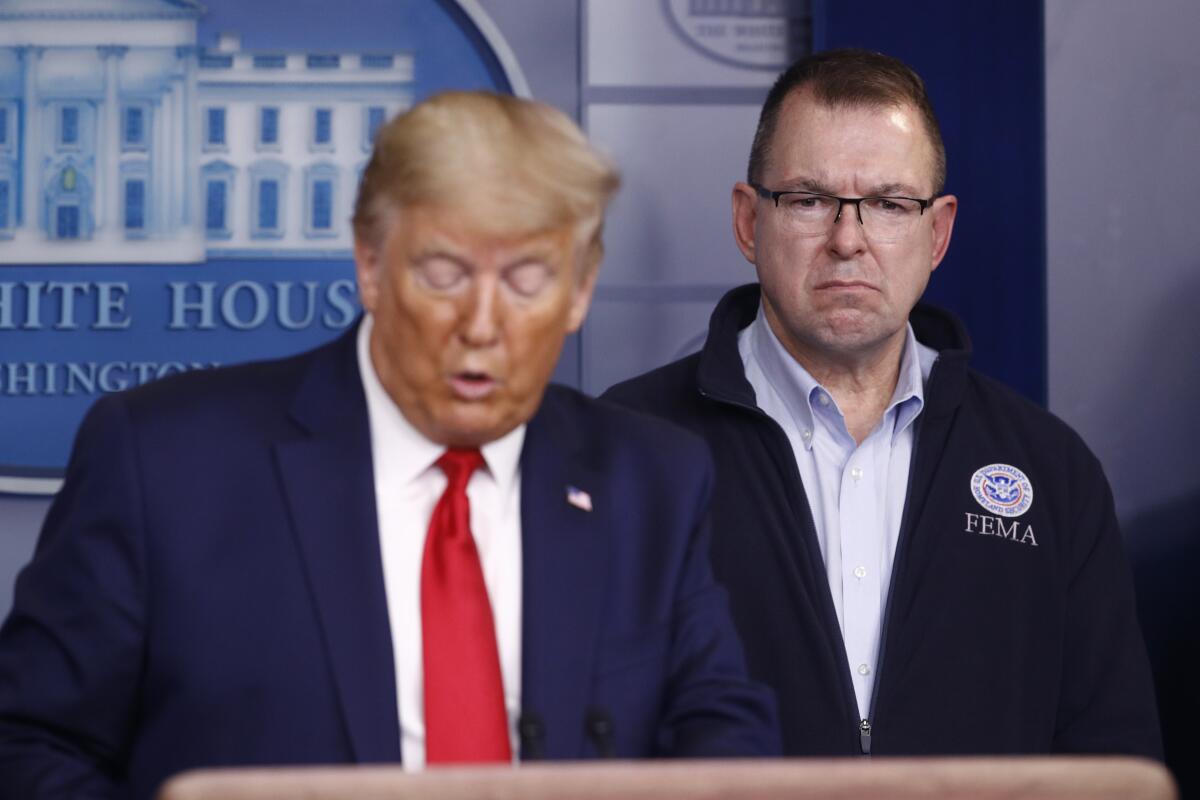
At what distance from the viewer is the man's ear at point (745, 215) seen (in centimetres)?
254

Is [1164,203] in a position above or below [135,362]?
above

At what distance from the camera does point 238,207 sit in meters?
3.53

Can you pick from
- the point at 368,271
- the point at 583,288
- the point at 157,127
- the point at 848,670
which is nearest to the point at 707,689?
the point at 583,288

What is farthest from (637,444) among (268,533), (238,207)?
(238,207)

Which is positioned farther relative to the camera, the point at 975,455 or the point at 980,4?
the point at 980,4

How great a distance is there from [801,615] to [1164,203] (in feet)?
5.95

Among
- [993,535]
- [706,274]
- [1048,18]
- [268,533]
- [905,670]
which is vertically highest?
[1048,18]

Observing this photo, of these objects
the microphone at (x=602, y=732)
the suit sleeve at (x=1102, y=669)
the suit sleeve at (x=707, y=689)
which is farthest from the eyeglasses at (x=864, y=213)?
the microphone at (x=602, y=732)

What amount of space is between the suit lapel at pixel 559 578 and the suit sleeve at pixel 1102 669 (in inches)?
40.0

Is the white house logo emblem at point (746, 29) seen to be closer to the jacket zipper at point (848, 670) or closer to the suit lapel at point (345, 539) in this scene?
the jacket zipper at point (848, 670)

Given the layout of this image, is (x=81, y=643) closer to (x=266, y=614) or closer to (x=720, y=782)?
(x=266, y=614)

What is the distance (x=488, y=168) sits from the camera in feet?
4.82

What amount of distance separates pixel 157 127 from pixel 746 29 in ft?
4.42

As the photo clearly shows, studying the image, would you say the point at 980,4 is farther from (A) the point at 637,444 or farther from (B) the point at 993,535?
(A) the point at 637,444
